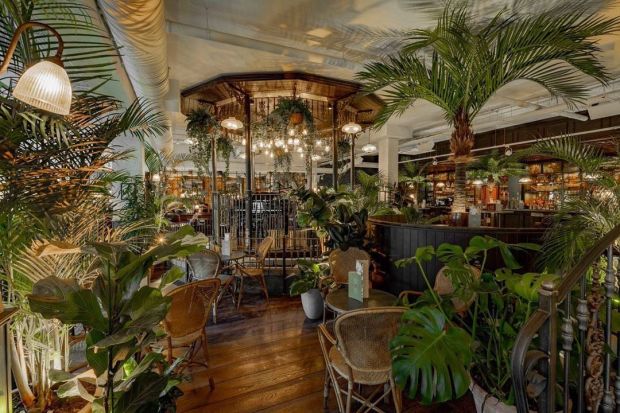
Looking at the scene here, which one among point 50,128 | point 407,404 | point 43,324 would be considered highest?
point 50,128

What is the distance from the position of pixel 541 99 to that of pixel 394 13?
475 cm

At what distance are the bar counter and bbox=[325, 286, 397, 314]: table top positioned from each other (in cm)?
105

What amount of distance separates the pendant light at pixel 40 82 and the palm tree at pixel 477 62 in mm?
2640

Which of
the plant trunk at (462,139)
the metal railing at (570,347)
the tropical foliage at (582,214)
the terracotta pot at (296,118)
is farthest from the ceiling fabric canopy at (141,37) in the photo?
the tropical foliage at (582,214)

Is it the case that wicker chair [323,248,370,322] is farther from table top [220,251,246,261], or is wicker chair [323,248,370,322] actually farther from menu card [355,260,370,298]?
table top [220,251,246,261]

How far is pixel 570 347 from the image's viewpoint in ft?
3.86

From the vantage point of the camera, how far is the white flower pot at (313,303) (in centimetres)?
370

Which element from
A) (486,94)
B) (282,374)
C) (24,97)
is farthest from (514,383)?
(486,94)

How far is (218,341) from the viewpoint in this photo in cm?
323

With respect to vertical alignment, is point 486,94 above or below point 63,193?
above

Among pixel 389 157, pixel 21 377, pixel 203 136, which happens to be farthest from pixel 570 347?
pixel 389 157

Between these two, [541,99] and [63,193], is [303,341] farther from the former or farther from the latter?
[541,99]

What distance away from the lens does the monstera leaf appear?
53.2 inches

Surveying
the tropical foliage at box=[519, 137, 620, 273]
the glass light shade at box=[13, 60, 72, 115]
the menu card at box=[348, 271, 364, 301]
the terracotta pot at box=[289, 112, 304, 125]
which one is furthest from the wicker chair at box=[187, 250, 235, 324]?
the tropical foliage at box=[519, 137, 620, 273]
